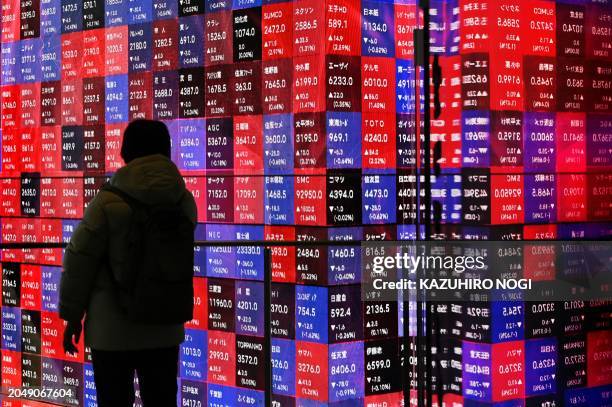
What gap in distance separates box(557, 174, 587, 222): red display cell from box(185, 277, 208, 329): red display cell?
130cm

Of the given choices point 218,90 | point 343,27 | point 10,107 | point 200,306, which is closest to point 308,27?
point 343,27

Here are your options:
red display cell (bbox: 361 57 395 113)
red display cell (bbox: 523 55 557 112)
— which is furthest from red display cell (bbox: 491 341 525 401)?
red display cell (bbox: 361 57 395 113)

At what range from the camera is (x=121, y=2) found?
4.08m

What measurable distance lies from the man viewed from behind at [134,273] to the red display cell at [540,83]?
1478 mm

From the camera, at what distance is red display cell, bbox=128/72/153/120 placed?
3.99m

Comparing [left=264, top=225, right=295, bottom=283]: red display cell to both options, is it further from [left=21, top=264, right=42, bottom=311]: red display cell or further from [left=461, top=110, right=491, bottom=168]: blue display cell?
[left=21, top=264, right=42, bottom=311]: red display cell

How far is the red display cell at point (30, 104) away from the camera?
4.29 meters

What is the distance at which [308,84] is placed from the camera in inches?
139

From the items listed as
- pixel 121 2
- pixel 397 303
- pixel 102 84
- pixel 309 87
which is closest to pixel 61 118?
pixel 102 84

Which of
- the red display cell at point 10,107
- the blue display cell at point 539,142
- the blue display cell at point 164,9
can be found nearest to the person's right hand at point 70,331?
the blue display cell at point 539,142

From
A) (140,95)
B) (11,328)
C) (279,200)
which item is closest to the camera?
(279,200)

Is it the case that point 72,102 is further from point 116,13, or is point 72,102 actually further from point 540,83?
point 540,83

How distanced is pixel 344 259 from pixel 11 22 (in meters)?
1.87

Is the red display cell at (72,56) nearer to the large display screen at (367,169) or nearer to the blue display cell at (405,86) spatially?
the large display screen at (367,169)
